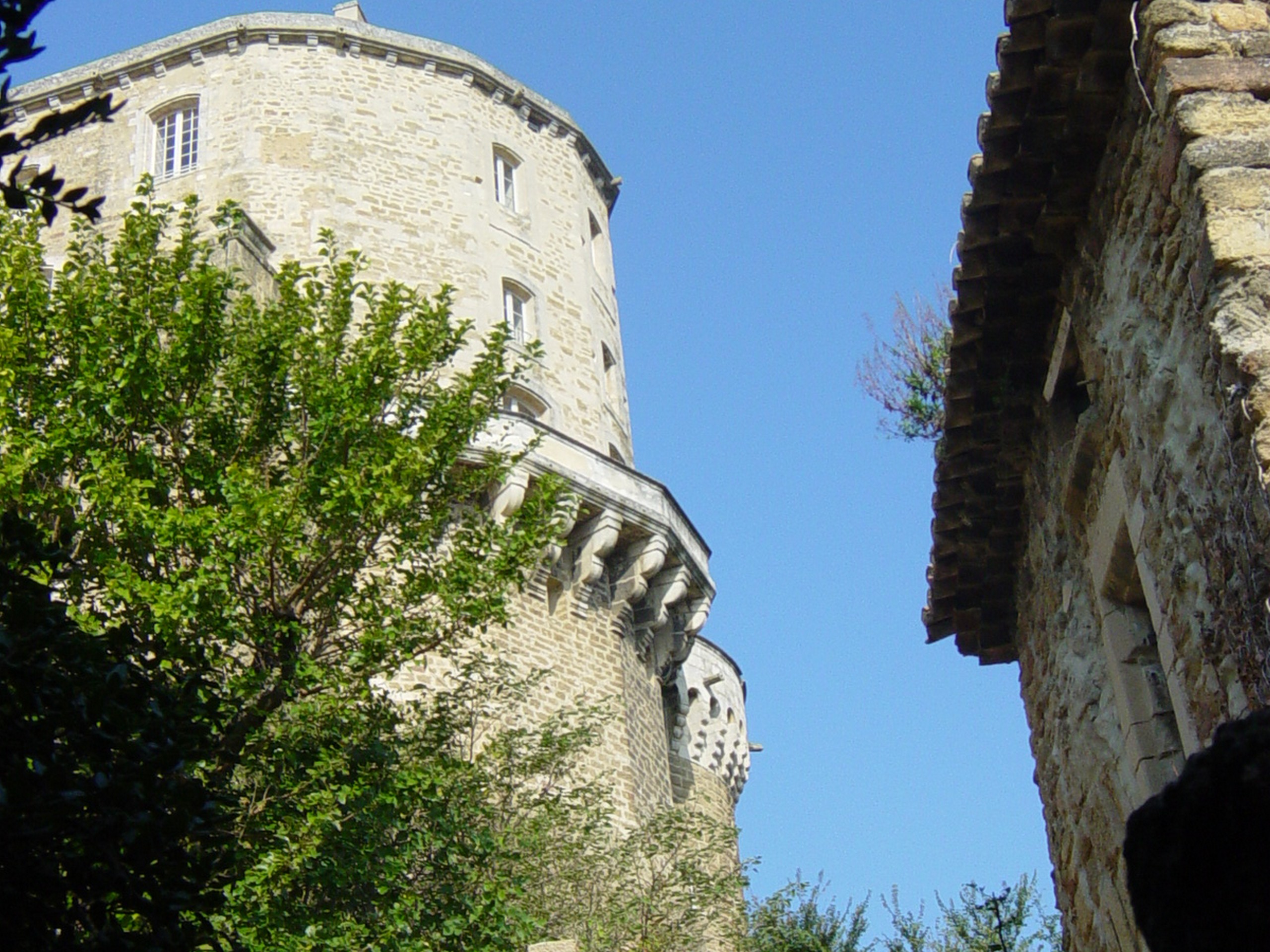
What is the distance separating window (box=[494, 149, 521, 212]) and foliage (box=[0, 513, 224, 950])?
20.8 meters

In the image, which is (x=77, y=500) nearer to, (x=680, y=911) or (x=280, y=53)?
(x=680, y=911)

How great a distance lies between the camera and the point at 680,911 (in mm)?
16016

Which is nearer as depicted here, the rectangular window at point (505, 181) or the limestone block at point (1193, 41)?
the limestone block at point (1193, 41)

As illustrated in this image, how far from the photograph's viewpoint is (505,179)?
26391mm

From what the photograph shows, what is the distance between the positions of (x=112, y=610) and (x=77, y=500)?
888 mm

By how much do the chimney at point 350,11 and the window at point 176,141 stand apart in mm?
3415

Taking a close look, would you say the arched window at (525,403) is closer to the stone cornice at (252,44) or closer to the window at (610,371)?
the window at (610,371)

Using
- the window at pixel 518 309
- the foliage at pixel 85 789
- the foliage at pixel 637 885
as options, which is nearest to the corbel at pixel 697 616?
the window at pixel 518 309

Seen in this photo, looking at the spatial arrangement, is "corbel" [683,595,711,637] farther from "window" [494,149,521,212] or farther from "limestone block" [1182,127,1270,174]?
"limestone block" [1182,127,1270,174]

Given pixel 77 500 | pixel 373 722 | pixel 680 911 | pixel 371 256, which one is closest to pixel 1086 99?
pixel 373 722

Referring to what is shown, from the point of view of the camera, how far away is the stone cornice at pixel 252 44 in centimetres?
2594

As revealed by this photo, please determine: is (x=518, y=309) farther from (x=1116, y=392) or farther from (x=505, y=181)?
(x=1116, y=392)

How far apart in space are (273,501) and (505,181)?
50.0ft

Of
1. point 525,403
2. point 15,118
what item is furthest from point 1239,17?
point 525,403
